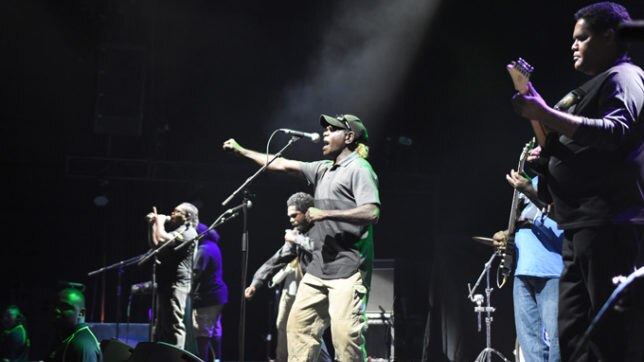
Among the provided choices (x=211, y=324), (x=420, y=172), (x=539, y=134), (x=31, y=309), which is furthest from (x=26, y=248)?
(x=539, y=134)

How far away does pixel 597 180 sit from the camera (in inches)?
113

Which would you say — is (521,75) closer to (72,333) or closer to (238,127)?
(72,333)

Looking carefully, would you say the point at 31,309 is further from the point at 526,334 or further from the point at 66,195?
the point at 526,334

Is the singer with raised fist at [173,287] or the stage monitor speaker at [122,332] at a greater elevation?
the singer with raised fist at [173,287]

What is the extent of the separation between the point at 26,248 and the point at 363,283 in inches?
370

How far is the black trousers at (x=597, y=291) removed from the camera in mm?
2732

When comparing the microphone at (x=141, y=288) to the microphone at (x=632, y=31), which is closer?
the microphone at (x=632, y=31)

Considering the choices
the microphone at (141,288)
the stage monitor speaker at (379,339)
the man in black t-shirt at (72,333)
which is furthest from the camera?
the stage monitor speaker at (379,339)

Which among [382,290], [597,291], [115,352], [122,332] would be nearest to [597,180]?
[597,291]

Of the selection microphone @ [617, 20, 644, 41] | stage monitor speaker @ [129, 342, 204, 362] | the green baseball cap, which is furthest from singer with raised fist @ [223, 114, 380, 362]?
microphone @ [617, 20, 644, 41]

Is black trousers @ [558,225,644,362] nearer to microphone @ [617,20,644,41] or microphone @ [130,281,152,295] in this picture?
microphone @ [617,20,644,41]

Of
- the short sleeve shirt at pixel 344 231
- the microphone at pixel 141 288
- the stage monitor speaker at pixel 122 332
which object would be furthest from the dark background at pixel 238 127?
the short sleeve shirt at pixel 344 231

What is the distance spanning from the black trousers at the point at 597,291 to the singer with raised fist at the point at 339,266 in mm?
1928

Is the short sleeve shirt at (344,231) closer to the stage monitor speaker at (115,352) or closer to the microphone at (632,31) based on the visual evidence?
the stage monitor speaker at (115,352)
